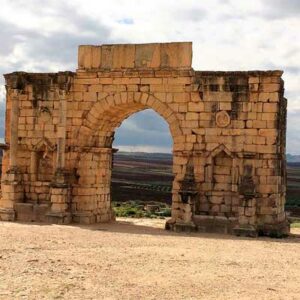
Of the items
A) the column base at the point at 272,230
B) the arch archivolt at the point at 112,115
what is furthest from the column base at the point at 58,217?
the column base at the point at 272,230

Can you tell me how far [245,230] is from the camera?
14.4 meters

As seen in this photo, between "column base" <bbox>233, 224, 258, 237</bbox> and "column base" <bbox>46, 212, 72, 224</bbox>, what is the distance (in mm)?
4615

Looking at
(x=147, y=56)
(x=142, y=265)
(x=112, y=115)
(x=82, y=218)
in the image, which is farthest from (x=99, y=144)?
(x=142, y=265)

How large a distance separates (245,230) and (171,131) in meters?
3.27

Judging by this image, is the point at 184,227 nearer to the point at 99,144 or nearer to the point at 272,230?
the point at 272,230

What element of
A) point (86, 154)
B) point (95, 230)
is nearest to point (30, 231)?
point (95, 230)

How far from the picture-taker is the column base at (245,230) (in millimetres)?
14336

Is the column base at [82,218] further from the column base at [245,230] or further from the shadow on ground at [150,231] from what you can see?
the column base at [245,230]

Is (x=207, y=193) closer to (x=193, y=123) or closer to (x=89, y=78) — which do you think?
(x=193, y=123)

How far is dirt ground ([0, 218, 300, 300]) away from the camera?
795cm

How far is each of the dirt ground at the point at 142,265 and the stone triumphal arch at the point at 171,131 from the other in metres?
1.26

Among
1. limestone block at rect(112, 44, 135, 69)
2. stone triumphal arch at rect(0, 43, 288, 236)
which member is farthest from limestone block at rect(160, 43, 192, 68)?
limestone block at rect(112, 44, 135, 69)

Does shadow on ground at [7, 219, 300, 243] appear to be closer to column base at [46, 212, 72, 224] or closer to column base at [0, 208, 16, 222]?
column base at [46, 212, 72, 224]

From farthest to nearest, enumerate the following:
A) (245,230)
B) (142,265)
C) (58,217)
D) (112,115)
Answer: (112,115) < (58,217) < (245,230) < (142,265)
